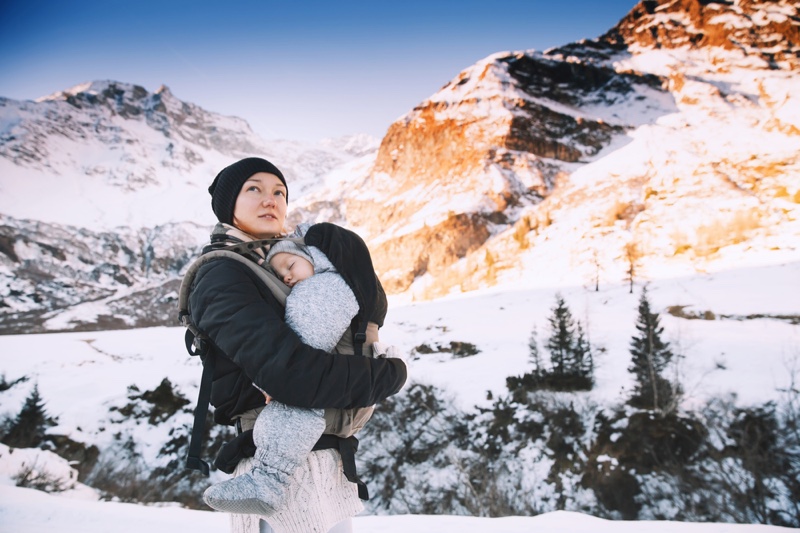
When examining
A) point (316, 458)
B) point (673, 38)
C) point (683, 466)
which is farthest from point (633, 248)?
point (673, 38)

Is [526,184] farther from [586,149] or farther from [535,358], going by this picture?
[535,358]

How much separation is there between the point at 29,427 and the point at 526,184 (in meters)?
71.6

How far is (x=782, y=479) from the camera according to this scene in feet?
47.1

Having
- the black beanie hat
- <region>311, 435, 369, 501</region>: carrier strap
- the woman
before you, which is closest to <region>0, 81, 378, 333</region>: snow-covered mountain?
the black beanie hat

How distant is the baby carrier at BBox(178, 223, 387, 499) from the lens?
1.49 metres

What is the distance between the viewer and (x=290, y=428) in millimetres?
1350

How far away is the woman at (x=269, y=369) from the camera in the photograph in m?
1.27

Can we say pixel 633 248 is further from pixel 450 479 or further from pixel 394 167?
pixel 394 167

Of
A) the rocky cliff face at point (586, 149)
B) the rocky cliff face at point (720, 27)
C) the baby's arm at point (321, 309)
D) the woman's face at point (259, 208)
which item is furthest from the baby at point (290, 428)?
the rocky cliff face at point (720, 27)

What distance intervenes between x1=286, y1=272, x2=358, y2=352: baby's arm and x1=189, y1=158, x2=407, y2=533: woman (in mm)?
65

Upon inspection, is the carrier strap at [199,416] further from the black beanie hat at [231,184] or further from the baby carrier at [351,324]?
the black beanie hat at [231,184]

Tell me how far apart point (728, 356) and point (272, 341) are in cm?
2859

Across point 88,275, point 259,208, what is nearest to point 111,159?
point 88,275

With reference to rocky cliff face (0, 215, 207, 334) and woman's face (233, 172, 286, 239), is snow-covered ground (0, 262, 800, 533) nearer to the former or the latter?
woman's face (233, 172, 286, 239)
